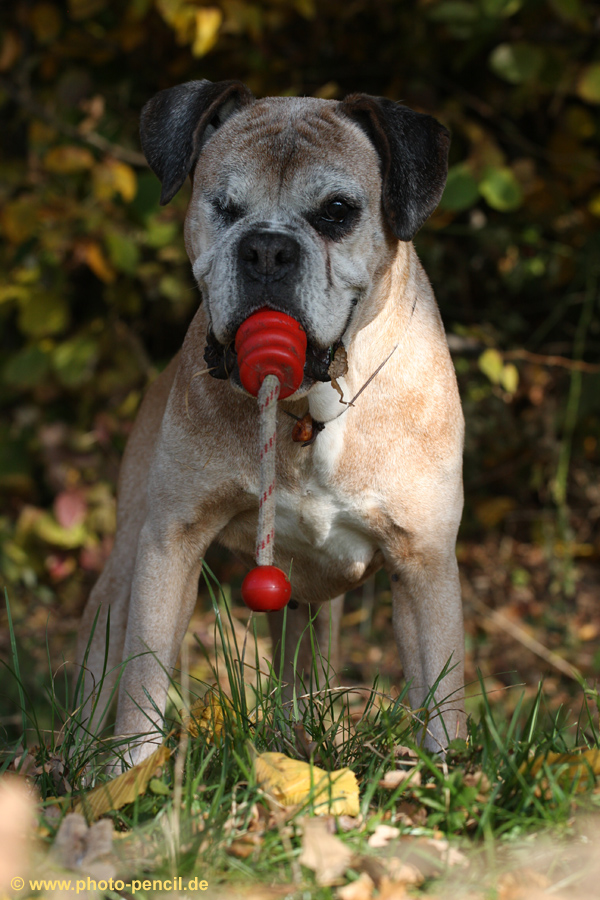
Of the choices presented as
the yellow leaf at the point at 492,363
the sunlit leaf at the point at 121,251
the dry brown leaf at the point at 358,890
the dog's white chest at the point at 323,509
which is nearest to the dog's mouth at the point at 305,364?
the dog's white chest at the point at 323,509

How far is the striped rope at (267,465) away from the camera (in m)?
2.13

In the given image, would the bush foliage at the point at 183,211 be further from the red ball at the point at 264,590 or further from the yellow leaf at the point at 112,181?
the red ball at the point at 264,590

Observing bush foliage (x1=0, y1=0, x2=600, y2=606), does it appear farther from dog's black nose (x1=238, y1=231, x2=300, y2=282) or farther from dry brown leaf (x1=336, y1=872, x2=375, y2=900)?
dry brown leaf (x1=336, y1=872, x2=375, y2=900)

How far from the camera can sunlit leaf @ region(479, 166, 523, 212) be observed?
455cm

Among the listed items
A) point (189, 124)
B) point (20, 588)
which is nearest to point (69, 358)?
point (20, 588)

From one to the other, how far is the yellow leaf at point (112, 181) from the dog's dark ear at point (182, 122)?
1.93 m

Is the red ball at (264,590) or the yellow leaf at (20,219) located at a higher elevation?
the yellow leaf at (20,219)

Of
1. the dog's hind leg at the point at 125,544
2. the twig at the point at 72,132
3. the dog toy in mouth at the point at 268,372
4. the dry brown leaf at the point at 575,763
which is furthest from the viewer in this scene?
the twig at the point at 72,132

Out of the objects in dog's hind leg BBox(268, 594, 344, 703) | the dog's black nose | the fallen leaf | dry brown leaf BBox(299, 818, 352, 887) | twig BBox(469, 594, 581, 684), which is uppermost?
the dog's black nose

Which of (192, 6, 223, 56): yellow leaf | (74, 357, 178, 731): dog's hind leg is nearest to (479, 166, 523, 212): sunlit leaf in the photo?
(192, 6, 223, 56): yellow leaf

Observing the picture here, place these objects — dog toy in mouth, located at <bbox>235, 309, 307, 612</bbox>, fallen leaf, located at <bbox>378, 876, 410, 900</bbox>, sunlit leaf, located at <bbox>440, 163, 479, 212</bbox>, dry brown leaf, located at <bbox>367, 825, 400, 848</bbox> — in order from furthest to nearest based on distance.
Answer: sunlit leaf, located at <bbox>440, 163, 479, 212</bbox>, dog toy in mouth, located at <bbox>235, 309, 307, 612</bbox>, dry brown leaf, located at <bbox>367, 825, 400, 848</bbox>, fallen leaf, located at <bbox>378, 876, 410, 900</bbox>

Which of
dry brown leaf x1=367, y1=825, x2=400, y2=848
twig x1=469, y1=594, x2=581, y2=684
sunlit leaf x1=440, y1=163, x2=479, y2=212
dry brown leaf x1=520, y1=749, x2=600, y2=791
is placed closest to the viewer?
dry brown leaf x1=367, y1=825, x2=400, y2=848

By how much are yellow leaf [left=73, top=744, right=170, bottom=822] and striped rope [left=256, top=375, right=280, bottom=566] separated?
529 millimetres

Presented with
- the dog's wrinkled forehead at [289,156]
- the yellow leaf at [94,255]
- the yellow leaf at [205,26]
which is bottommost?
the yellow leaf at [94,255]
